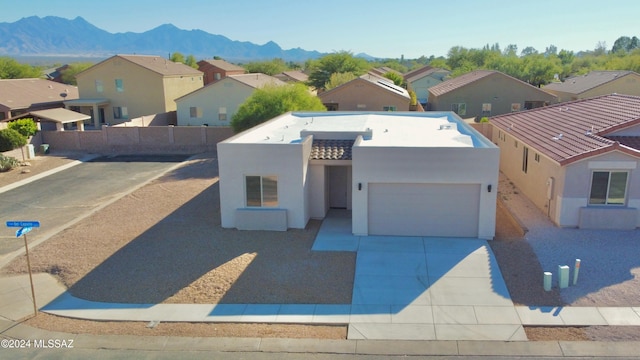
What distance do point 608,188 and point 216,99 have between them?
3149 cm

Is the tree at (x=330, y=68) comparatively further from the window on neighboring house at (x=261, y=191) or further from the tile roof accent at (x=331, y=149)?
the window on neighboring house at (x=261, y=191)

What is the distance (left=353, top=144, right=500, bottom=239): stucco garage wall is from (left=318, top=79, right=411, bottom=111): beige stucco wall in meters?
24.2

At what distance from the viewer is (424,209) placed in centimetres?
1819

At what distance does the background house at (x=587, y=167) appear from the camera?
17984mm

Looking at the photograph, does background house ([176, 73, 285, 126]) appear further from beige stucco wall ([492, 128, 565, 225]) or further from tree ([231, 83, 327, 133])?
beige stucco wall ([492, 128, 565, 225])

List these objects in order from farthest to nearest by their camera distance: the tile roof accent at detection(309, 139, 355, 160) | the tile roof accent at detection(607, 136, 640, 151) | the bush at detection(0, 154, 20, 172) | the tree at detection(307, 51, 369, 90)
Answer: the tree at detection(307, 51, 369, 90) < the bush at detection(0, 154, 20, 172) < the tile roof accent at detection(309, 139, 355, 160) < the tile roof accent at detection(607, 136, 640, 151)

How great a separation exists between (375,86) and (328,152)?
22.4 meters

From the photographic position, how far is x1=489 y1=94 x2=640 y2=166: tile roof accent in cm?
1833

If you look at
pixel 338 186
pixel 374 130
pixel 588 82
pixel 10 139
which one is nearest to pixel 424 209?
pixel 338 186

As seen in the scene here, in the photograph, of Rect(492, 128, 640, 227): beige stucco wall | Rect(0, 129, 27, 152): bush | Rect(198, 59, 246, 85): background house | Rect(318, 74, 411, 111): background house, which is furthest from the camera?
Rect(198, 59, 246, 85): background house

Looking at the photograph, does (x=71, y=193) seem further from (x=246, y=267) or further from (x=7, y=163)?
(x=246, y=267)

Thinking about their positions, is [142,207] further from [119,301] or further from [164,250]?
[119,301]

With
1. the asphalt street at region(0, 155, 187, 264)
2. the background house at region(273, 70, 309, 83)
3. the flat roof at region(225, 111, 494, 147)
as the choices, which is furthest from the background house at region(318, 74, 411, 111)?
the background house at region(273, 70, 309, 83)

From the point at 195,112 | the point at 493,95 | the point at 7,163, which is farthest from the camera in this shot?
the point at 493,95
